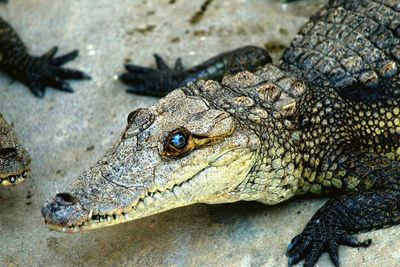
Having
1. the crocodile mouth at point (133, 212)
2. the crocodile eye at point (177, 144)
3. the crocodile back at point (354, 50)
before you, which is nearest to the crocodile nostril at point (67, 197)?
the crocodile mouth at point (133, 212)

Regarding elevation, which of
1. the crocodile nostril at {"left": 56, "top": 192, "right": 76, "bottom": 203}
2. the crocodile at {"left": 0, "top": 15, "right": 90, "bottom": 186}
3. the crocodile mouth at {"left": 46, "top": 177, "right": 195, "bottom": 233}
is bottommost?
the crocodile at {"left": 0, "top": 15, "right": 90, "bottom": 186}

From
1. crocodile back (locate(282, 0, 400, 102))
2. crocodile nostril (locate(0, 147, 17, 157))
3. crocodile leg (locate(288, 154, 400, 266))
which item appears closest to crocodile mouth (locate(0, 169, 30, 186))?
crocodile nostril (locate(0, 147, 17, 157))

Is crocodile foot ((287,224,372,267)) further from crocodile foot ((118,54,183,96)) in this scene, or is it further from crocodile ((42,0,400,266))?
crocodile foot ((118,54,183,96))

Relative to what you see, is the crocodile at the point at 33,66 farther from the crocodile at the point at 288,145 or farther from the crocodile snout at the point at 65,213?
the crocodile snout at the point at 65,213

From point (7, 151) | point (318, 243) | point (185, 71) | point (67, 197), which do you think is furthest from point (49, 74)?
point (318, 243)

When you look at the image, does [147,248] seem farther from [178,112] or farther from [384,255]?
[384,255]

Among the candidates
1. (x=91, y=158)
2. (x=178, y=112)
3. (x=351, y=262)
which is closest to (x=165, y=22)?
(x=91, y=158)

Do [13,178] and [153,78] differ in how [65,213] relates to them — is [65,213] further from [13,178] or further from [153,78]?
[153,78]
